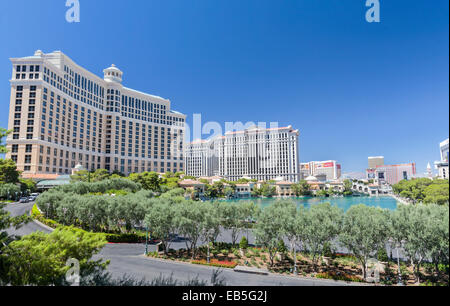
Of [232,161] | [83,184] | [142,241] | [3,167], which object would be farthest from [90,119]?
[142,241]

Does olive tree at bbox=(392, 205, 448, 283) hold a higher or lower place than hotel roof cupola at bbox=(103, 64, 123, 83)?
lower

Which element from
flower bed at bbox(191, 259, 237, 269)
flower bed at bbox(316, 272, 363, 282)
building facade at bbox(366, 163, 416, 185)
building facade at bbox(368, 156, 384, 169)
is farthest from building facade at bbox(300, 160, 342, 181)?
building facade at bbox(368, 156, 384, 169)

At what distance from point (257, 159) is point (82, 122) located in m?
76.6

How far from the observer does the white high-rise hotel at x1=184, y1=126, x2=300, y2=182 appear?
110062 mm

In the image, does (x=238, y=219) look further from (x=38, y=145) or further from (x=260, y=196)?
(x=260, y=196)

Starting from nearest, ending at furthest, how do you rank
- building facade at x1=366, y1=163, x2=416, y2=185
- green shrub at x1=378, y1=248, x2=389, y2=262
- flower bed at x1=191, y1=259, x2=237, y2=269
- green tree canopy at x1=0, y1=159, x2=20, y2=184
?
building facade at x1=366, y1=163, x2=416, y2=185, flower bed at x1=191, y1=259, x2=237, y2=269, green shrub at x1=378, y1=248, x2=389, y2=262, green tree canopy at x1=0, y1=159, x2=20, y2=184

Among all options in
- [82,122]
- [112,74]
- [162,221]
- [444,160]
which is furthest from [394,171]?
[112,74]

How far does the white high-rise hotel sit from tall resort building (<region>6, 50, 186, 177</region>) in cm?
2354

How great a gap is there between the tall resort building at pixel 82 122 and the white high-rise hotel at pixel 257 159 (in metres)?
23.5

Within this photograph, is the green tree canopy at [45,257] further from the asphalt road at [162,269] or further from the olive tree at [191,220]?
the olive tree at [191,220]

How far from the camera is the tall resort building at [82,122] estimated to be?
57938 mm

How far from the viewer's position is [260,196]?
9019cm

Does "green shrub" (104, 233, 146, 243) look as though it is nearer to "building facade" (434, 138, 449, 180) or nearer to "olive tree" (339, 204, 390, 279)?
"olive tree" (339, 204, 390, 279)

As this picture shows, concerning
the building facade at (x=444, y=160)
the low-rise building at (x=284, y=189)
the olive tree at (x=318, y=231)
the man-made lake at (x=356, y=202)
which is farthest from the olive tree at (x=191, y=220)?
the low-rise building at (x=284, y=189)
